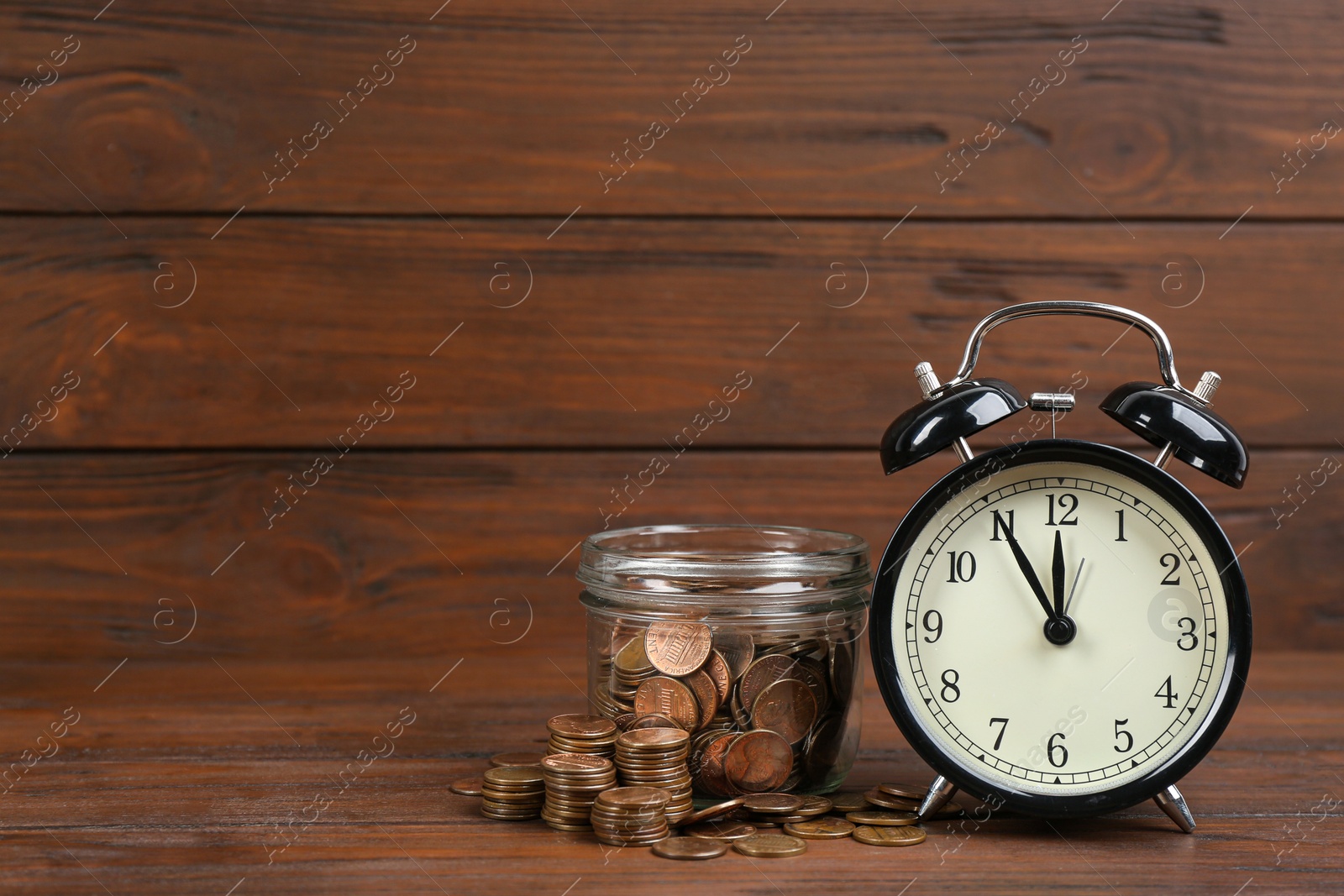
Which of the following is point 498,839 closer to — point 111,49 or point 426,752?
point 426,752

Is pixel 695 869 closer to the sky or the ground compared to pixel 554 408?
closer to the ground

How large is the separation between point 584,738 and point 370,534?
25.0 inches

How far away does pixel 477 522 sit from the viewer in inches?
56.0

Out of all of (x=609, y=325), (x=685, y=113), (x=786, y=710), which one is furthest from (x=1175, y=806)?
(x=685, y=113)

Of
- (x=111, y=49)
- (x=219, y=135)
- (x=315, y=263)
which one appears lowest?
(x=315, y=263)

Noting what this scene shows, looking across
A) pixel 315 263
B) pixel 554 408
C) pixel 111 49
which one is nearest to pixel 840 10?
pixel 554 408

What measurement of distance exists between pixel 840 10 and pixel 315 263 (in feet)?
2.47

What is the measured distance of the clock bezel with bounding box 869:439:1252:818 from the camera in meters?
0.82

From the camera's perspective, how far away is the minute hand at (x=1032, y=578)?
84 cm

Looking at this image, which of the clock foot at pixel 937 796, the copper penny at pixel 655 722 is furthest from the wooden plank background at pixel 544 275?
the clock foot at pixel 937 796

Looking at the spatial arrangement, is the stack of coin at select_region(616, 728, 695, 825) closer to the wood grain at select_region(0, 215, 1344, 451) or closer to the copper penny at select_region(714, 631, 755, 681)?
the copper penny at select_region(714, 631, 755, 681)

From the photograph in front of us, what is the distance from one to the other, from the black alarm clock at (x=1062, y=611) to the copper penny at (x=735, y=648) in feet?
0.36

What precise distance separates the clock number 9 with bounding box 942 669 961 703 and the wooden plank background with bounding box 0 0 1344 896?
59cm

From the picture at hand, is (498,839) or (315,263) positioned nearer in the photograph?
(498,839)
